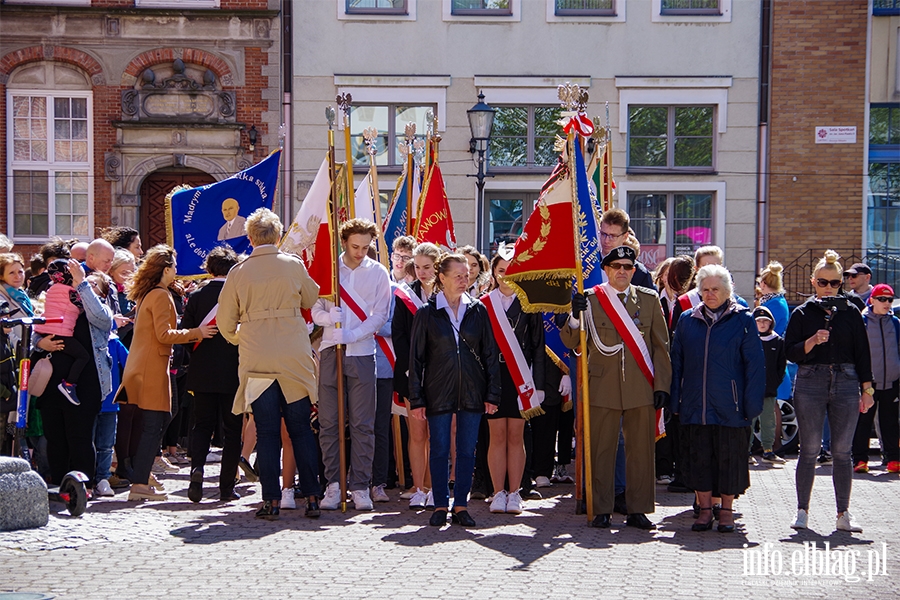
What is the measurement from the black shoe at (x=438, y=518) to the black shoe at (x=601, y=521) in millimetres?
1082

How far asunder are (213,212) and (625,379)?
507 centimetres

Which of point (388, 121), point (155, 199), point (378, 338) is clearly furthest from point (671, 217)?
point (378, 338)

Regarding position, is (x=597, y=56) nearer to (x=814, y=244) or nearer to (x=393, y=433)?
(x=814, y=244)

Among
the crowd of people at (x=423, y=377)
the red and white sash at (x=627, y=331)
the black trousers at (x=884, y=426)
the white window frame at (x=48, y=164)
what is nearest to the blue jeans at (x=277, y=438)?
the crowd of people at (x=423, y=377)

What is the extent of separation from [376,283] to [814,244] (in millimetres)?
13748

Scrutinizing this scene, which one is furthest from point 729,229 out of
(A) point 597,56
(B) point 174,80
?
(B) point 174,80

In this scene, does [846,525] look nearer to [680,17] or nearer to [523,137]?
[523,137]

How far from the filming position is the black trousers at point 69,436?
952cm

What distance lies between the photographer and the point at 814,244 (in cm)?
2100

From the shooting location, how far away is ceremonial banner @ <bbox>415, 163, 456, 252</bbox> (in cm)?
1266

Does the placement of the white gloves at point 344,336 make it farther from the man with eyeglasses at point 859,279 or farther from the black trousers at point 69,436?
the man with eyeglasses at point 859,279

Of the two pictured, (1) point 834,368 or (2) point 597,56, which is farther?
(2) point 597,56

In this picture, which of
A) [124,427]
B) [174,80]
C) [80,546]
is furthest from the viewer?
[174,80]

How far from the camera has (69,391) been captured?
30.8 ft
